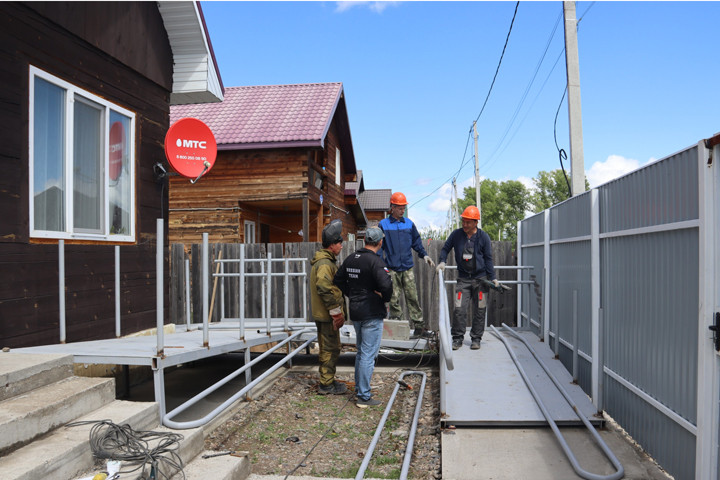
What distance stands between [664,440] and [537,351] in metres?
3.18

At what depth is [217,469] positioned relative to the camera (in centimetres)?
342

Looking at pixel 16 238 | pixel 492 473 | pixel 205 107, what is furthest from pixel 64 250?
pixel 205 107

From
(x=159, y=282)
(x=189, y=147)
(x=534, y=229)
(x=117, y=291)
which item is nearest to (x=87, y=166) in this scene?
(x=117, y=291)

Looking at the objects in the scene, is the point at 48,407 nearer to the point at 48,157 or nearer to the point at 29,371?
the point at 29,371

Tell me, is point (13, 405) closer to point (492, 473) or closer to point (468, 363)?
point (492, 473)

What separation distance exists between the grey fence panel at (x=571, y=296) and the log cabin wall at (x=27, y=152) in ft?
17.3

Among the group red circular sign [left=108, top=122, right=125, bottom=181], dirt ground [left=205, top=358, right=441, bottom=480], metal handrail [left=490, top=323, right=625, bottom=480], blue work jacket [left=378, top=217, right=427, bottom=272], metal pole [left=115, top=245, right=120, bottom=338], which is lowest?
dirt ground [left=205, top=358, right=441, bottom=480]

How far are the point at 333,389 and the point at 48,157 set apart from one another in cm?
400

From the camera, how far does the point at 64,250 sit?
5.38 m

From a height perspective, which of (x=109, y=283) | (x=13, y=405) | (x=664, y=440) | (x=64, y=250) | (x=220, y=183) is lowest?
(x=664, y=440)

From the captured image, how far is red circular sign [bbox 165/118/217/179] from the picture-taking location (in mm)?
7137

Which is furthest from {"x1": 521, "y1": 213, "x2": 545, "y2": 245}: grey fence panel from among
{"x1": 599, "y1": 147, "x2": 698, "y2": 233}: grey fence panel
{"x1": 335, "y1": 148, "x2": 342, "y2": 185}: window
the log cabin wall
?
{"x1": 335, "y1": 148, "x2": 342, "y2": 185}: window

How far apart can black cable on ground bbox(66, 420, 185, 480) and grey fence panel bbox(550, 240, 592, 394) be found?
403 centimetres

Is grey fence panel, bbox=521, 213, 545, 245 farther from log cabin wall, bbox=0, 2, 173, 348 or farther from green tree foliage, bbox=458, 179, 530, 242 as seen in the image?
green tree foliage, bbox=458, 179, 530, 242
